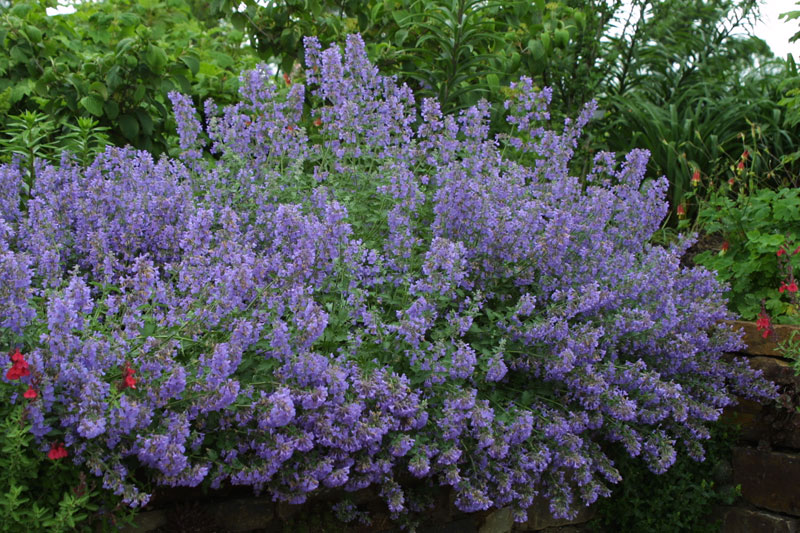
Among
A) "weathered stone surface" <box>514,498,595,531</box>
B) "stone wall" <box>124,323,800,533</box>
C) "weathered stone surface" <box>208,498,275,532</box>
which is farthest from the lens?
"weathered stone surface" <box>514,498,595,531</box>

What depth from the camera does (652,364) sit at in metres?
4.14

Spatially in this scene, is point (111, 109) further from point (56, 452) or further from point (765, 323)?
point (765, 323)

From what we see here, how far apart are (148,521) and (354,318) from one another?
1021 millimetres

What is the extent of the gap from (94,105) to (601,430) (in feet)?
11.3

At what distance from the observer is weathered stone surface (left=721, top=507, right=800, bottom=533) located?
441 centimetres

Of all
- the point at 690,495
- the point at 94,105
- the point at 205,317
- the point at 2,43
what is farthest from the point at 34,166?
the point at 690,495

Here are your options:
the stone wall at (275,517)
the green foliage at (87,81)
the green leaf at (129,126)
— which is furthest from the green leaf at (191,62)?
the stone wall at (275,517)

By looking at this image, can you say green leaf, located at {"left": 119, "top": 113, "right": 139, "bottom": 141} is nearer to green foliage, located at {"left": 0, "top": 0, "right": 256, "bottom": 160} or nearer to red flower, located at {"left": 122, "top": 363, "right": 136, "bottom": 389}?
green foliage, located at {"left": 0, "top": 0, "right": 256, "bottom": 160}

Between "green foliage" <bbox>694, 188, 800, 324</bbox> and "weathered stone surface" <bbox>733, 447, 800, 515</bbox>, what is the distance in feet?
2.66

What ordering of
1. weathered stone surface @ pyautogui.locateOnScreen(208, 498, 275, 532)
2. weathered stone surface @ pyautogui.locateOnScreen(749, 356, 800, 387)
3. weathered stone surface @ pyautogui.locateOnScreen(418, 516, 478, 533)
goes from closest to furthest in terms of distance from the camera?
weathered stone surface @ pyautogui.locateOnScreen(208, 498, 275, 532)
weathered stone surface @ pyautogui.locateOnScreen(418, 516, 478, 533)
weathered stone surface @ pyautogui.locateOnScreen(749, 356, 800, 387)

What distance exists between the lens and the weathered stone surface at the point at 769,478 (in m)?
4.43

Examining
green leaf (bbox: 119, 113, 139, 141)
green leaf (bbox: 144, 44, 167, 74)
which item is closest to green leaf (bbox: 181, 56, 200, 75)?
green leaf (bbox: 144, 44, 167, 74)

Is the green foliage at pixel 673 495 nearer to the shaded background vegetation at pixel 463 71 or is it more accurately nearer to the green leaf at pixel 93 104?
the shaded background vegetation at pixel 463 71

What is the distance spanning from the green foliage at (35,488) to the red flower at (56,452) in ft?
0.11
